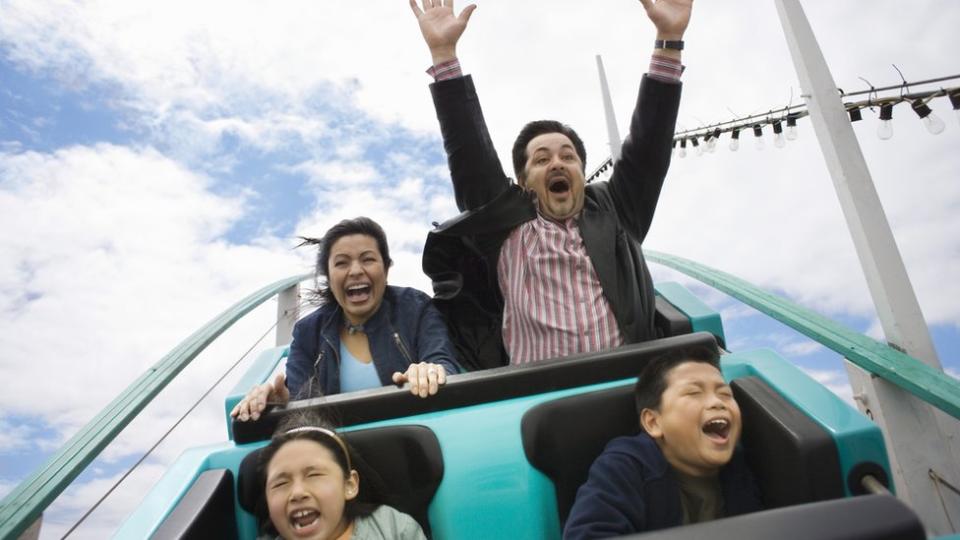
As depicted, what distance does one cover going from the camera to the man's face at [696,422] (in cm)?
82

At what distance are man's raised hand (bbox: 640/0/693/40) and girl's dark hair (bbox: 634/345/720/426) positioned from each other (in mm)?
921

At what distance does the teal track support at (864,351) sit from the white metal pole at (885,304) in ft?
0.56

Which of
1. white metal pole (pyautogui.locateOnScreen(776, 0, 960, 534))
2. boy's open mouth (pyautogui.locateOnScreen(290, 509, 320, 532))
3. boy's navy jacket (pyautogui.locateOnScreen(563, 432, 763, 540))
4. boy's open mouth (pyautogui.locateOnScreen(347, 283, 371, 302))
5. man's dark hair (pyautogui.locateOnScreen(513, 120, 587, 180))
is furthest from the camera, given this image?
man's dark hair (pyautogui.locateOnScreen(513, 120, 587, 180))

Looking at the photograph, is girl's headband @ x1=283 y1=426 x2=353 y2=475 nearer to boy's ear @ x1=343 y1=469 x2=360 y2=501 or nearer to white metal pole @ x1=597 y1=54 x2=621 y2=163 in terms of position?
boy's ear @ x1=343 y1=469 x2=360 y2=501

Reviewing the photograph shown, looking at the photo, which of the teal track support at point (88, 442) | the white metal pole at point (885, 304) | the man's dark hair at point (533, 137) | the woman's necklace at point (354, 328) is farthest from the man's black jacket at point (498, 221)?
the teal track support at point (88, 442)

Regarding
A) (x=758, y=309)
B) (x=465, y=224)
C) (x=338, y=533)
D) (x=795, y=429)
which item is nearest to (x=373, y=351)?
(x=465, y=224)

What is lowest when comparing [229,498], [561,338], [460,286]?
[229,498]

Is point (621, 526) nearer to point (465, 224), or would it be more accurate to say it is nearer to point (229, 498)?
point (229, 498)

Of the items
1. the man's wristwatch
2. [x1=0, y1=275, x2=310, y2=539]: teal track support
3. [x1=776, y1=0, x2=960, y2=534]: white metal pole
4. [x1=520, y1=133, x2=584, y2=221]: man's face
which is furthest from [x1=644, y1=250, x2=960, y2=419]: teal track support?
[x1=0, y1=275, x2=310, y2=539]: teal track support

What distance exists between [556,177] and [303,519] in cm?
99

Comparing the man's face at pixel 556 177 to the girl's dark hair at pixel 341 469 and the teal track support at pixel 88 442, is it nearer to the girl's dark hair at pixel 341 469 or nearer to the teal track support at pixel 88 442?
the girl's dark hair at pixel 341 469

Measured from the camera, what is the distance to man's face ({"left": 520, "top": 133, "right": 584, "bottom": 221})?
1.45 m

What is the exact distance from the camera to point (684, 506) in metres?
0.82

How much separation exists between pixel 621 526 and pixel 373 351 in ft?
2.64
